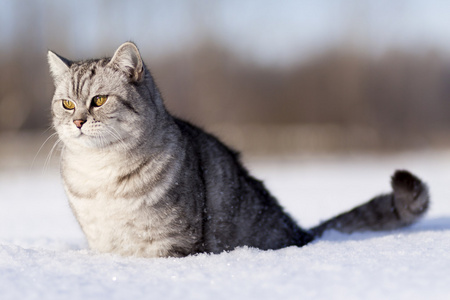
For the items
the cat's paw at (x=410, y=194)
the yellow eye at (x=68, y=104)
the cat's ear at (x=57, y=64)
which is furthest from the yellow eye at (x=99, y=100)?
the cat's paw at (x=410, y=194)

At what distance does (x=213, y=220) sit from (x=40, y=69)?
1506 cm

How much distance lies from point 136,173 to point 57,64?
1010 mm

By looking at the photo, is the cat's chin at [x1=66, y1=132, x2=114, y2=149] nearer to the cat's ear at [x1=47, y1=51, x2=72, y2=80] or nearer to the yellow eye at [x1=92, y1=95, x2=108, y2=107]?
the yellow eye at [x1=92, y1=95, x2=108, y2=107]

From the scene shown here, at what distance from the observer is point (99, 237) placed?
3004mm

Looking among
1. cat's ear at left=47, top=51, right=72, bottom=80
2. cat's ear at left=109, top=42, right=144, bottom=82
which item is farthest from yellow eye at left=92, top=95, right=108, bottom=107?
cat's ear at left=47, top=51, right=72, bottom=80

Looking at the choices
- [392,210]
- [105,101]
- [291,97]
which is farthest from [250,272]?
[291,97]

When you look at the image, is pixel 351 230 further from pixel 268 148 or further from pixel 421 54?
pixel 421 54

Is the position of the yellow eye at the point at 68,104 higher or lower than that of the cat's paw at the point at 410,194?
higher

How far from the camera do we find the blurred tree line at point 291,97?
1605cm

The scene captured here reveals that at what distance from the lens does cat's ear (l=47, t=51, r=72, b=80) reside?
131 inches

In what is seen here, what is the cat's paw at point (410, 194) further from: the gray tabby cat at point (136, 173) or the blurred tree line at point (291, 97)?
the blurred tree line at point (291, 97)

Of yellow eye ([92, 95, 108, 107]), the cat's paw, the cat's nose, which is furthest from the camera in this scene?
the cat's paw

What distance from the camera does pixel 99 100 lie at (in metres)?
3.05

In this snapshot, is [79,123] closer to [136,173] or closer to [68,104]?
[68,104]
